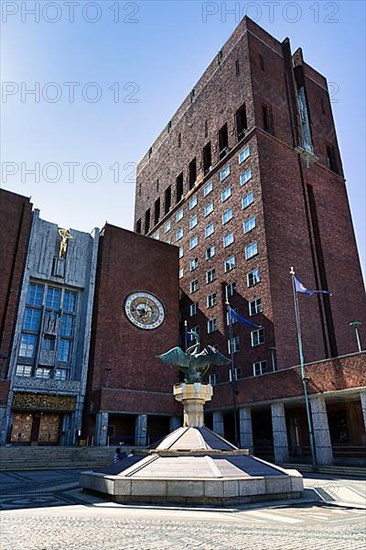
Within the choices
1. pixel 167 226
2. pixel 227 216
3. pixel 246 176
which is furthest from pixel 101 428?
pixel 167 226

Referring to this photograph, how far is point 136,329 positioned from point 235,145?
23.2 meters

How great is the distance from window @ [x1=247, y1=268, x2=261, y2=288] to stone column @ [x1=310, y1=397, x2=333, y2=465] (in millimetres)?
13033

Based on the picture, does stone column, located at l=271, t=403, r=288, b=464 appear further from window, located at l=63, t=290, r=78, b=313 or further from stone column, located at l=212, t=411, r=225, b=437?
window, located at l=63, t=290, r=78, b=313

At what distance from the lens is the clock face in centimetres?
4256

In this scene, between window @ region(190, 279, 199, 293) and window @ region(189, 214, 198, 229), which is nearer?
window @ region(190, 279, 199, 293)

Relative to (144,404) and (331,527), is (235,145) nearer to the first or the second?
(144,404)

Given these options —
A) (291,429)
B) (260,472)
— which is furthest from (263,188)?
(260,472)

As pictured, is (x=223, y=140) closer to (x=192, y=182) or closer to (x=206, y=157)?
(x=206, y=157)

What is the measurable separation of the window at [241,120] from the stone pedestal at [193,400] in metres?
36.2

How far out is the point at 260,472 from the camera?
1292 centimetres

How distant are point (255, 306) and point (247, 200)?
1140 centimetres

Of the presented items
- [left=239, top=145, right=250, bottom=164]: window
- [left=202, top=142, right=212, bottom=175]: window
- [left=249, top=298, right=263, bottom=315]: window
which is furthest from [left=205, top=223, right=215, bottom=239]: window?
[left=249, top=298, right=263, bottom=315]: window

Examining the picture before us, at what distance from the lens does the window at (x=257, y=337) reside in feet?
115

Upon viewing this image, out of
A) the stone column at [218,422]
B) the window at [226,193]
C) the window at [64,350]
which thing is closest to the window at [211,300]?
the window at [226,193]
